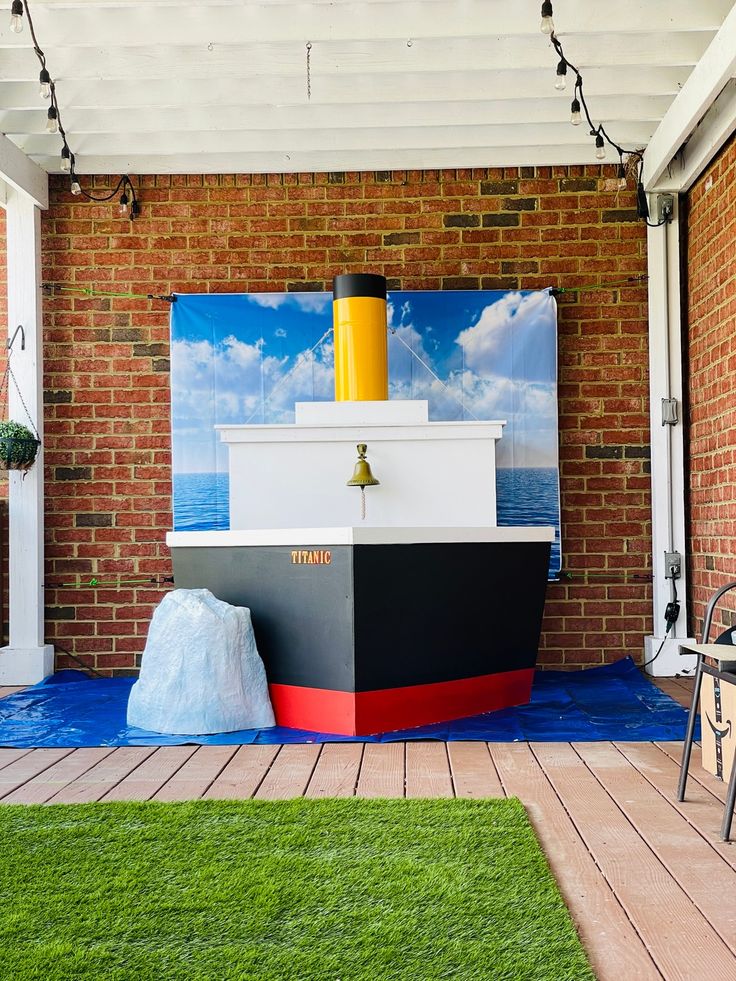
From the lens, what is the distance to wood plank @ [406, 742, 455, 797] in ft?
11.2

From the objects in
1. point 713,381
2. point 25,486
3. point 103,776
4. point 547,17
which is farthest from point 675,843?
point 25,486

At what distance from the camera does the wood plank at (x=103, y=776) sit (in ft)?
11.2

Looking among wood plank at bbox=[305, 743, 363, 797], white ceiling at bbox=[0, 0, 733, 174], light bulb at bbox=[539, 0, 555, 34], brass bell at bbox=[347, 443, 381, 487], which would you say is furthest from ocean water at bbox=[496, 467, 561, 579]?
light bulb at bbox=[539, 0, 555, 34]

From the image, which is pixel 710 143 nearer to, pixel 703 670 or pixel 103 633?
pixel 703 670

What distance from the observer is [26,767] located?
3.91 meters

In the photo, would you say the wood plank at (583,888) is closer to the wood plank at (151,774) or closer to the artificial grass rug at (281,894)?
the artificial grass rug at (281,894)

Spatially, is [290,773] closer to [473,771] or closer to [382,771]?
[382,771]

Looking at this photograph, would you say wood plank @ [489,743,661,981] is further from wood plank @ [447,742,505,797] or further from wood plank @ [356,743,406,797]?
wood plank @ [356,743,406,797]

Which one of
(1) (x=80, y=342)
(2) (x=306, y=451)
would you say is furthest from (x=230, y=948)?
(1) (x=80, y=342)

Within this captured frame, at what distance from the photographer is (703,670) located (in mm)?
3312

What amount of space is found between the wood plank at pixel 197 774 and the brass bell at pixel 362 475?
61.2 inches

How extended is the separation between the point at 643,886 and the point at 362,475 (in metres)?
2.98

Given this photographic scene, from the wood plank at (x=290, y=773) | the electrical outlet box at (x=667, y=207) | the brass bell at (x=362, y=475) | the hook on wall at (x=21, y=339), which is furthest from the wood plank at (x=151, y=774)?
the electrical outlet box at (x=667, y=207)

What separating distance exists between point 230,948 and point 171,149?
195 inches
